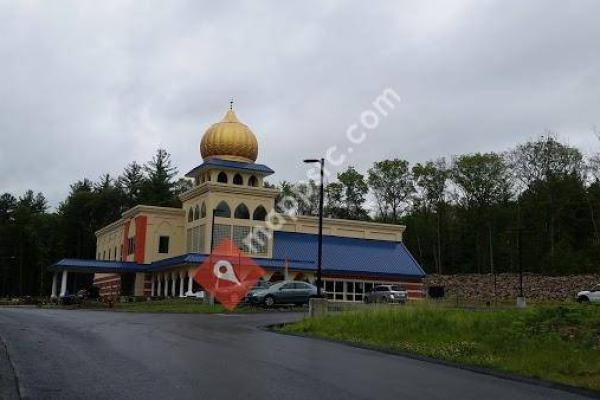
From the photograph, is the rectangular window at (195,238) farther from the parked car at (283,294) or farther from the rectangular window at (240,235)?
the parked car at (283,294)

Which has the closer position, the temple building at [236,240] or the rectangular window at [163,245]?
the temple building at [236,240]

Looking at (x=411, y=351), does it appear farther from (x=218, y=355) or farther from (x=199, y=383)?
(x=199, y=383)

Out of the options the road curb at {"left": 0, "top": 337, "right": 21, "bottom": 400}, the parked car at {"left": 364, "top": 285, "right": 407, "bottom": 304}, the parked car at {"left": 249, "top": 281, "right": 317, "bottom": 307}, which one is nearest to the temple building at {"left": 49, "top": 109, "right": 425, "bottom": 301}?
the parked car at {"left": 364, "top": 285, "right": 407, "bottom": 304}

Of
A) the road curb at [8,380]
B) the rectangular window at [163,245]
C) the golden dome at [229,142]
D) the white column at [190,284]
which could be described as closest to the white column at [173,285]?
the white column at [190,284]

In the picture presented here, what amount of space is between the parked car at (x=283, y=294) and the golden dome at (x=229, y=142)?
2015 centimetres

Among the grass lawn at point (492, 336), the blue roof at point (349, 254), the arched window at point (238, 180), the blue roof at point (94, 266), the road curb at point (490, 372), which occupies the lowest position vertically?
the road curb at point (490, 372)

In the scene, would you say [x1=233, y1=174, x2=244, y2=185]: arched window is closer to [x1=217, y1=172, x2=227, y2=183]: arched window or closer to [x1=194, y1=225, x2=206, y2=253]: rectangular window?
[x1=217, y1=172, x2=227, y2=183]: arched window

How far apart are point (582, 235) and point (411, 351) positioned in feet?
197

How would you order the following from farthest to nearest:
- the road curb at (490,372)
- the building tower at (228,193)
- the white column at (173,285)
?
the white column at (173,285) → the building tower at (228,193) → the road curb at (490,372)

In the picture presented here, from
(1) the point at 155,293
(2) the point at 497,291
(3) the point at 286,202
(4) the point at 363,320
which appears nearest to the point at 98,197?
(3) the point at 286,202

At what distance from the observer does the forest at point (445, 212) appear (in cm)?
6700

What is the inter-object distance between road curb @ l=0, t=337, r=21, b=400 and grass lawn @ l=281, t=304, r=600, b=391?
8608 millimetres

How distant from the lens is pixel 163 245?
57312 mm

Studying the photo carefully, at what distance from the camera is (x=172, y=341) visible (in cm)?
1612
